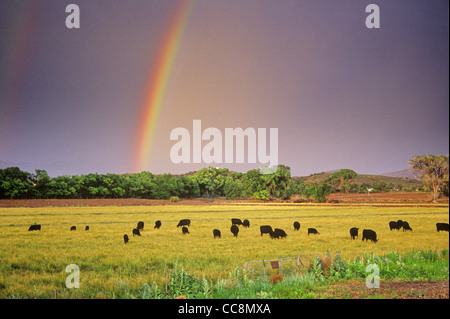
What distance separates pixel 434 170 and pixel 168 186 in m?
80.4

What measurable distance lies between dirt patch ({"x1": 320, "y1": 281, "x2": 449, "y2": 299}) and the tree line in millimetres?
50464

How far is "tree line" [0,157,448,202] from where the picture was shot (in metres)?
51.0

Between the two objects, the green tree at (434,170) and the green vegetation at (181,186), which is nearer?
the green tree at (434,170)

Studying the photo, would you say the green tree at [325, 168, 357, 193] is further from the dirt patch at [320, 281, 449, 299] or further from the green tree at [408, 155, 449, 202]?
the dirt patch at [320, 281, 449, 299]

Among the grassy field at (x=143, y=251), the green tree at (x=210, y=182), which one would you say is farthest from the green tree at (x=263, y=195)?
the grassy field at (x=143, y=251)

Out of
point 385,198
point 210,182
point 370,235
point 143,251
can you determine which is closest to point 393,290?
point 370,235

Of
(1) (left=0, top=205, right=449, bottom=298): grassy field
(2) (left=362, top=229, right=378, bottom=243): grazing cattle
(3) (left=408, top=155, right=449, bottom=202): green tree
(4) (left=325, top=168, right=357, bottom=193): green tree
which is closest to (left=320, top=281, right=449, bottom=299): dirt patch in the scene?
(1) (left=0, top=205, right=449, bottom=298): grassy field

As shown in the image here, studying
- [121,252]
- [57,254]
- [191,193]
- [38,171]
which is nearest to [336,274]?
[121,252]

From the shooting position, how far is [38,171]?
180 feet

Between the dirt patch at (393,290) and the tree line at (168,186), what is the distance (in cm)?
5046

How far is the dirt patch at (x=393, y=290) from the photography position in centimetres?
919

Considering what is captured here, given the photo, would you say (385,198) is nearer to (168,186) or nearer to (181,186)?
(168,186)

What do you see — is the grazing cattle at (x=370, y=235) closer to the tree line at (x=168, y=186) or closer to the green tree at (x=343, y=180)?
the tree line at (x=168, y=186)
